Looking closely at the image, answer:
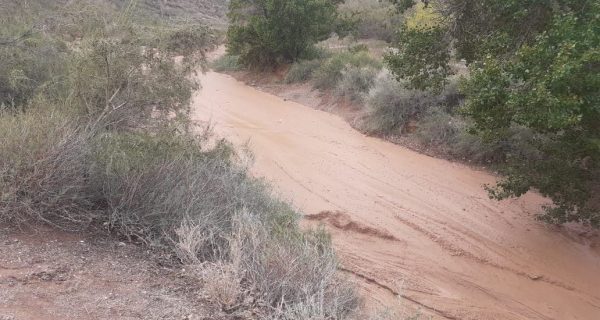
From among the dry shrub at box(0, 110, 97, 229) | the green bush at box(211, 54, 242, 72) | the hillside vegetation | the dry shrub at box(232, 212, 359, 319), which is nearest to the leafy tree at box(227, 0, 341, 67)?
the green bush at box(211, 54, 242, 72)

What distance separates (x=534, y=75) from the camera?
6934 mm

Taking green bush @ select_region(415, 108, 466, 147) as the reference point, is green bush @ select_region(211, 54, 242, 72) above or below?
below

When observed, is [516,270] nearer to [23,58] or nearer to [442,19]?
[442,19]

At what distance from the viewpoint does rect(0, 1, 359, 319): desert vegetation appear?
536 cm

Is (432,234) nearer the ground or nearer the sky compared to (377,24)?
nearer the ground

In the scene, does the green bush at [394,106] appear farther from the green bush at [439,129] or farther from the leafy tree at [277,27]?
the leafy tree at [277,27]

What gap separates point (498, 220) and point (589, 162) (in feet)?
6.38

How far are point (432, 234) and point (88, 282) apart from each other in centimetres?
635

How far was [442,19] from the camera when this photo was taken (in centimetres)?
971

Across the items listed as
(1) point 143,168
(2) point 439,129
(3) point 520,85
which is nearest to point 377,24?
(2) point 439,129

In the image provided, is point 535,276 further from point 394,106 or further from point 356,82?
point 356,82

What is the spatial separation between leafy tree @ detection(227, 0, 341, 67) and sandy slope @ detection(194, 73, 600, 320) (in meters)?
10.5

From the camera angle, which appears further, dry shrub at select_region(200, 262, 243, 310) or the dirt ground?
dry shrub at select_region(200, 262, 243, 310)

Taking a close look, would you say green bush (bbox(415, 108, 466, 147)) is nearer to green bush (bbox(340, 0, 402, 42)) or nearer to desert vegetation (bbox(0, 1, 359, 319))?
desert vegetation (bbox(0, 1, 359, 319))
